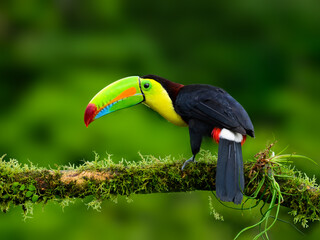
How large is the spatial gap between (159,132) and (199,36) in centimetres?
201

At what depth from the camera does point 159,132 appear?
5.86 metres

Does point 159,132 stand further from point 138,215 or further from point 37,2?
point 37,2

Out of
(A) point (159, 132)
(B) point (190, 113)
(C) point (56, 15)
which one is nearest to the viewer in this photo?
(B) point (190, 113)

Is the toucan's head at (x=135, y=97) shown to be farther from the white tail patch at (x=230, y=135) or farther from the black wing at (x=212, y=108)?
the white tail patch at (x=230, y=135)

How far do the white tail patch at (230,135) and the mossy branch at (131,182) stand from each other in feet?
0.61

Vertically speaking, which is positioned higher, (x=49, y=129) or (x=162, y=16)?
(x=162, y=16)

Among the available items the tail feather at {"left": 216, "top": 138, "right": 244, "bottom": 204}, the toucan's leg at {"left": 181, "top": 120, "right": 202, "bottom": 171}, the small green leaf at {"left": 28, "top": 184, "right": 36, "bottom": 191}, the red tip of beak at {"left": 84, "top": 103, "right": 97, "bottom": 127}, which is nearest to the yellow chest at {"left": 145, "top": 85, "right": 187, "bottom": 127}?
the toucan's leg at {"left": 181, "top": 120, "right": 202, "bottom": 171}

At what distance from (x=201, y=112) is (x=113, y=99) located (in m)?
0.56

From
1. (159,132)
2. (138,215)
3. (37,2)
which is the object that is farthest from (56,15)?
(138,215)

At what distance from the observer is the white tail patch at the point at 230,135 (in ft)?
10.9

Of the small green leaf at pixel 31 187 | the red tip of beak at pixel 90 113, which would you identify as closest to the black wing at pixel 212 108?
the red tip of beak at pixel 90 113

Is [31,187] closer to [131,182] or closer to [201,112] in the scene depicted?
[131,182]

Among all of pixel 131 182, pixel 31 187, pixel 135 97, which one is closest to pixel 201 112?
pixel 135 97

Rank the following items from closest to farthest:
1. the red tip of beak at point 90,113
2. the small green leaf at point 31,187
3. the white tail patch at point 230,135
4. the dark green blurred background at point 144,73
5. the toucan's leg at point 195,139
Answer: the small green leaf at point 31,187, the white tail patch at point 230,135, the toucan's leg at point 195,139, the red tip of beak at point 90,113, the dark green blurred background at point 144,73
